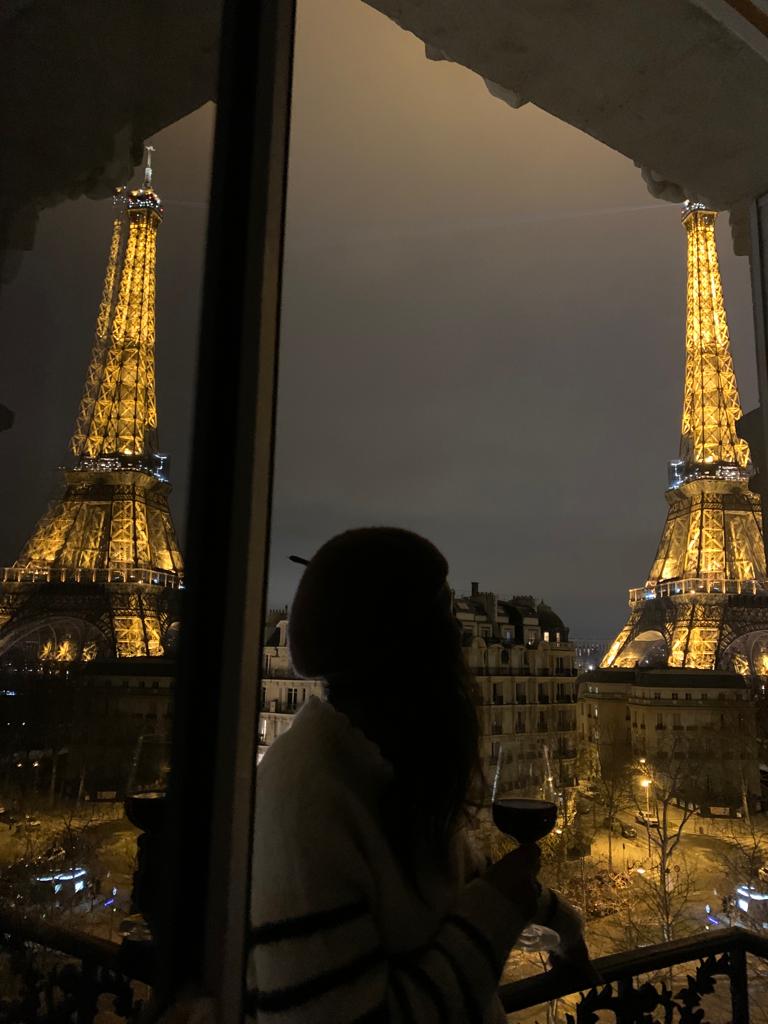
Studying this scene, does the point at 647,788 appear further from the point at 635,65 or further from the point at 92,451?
the point at 92,451

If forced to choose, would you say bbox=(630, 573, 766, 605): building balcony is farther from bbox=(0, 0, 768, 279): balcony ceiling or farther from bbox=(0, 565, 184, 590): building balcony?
bbox=(0, 565, 184, 590): building balcony

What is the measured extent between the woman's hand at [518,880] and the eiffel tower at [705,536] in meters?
12.3

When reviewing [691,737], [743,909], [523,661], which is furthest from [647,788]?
[523,661]

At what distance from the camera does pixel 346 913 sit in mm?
480

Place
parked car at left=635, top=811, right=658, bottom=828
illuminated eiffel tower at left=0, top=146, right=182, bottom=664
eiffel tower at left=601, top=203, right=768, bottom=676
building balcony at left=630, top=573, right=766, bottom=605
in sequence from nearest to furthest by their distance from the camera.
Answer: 1. illuminated eiffel tower at left=0, top=146, right=182, bottom=664
2. parked car at left=635, top=811, right=658, bottom=828
3. eiffel tower at left=601, top=203, right=768, bottom=676
4. building balcony at left=630, top=573, right=766, bottom=605

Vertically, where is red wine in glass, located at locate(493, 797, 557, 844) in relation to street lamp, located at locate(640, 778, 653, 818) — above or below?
above

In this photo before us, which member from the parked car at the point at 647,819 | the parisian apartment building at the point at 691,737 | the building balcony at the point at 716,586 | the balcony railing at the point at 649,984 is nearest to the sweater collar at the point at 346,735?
the balcony railing at the point at 649,984

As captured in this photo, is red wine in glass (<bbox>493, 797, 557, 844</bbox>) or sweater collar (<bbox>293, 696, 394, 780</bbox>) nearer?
sweater collar (<bbox>293, 696, 394, 780</bbox>)

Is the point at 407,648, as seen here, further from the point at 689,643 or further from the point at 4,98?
the point at 689,643

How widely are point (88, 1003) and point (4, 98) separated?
887 mm

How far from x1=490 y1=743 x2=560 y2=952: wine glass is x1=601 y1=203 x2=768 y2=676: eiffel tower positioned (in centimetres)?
1194

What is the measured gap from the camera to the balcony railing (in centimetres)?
82

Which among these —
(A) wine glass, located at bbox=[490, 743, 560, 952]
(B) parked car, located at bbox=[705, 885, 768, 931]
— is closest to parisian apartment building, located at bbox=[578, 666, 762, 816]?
(B) parked car, located at bbox=[705, 885, 768, 931]

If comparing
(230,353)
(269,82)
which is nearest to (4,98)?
(269,82)
